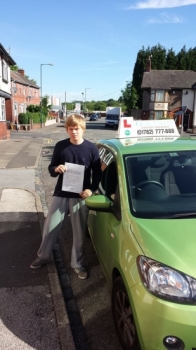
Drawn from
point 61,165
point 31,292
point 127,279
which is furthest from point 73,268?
point 127,279

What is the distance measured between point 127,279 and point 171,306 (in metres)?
0.41

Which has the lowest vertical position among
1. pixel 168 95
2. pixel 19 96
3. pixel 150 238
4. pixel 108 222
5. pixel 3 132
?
pixel 108 222

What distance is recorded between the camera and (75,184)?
3398mm

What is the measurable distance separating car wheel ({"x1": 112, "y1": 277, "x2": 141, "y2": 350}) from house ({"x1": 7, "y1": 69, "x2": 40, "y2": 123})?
38.3 meters

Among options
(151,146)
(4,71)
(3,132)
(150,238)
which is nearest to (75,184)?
(151,146)

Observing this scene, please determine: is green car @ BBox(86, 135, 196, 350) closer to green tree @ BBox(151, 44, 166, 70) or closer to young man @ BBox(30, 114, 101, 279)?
young man @ BBox(30, 114, 101, 279)

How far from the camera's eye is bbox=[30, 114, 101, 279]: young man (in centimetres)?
Result: 335

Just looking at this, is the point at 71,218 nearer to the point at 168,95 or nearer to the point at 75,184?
the point at 75,184

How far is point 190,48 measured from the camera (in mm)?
58375

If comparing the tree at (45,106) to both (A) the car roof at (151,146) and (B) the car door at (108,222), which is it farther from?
(A) the car roof at (151,146)

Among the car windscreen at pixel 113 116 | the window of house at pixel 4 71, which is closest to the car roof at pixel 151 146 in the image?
the window of house at pixel 4 71

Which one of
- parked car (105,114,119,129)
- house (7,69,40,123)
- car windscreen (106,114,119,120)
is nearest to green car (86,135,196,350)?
house (7,69,40,123)

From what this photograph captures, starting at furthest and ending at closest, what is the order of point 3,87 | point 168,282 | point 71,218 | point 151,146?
point 3,87 → point 71,218 → point 151,146 → point 168,282

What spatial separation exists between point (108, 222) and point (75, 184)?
642mm
